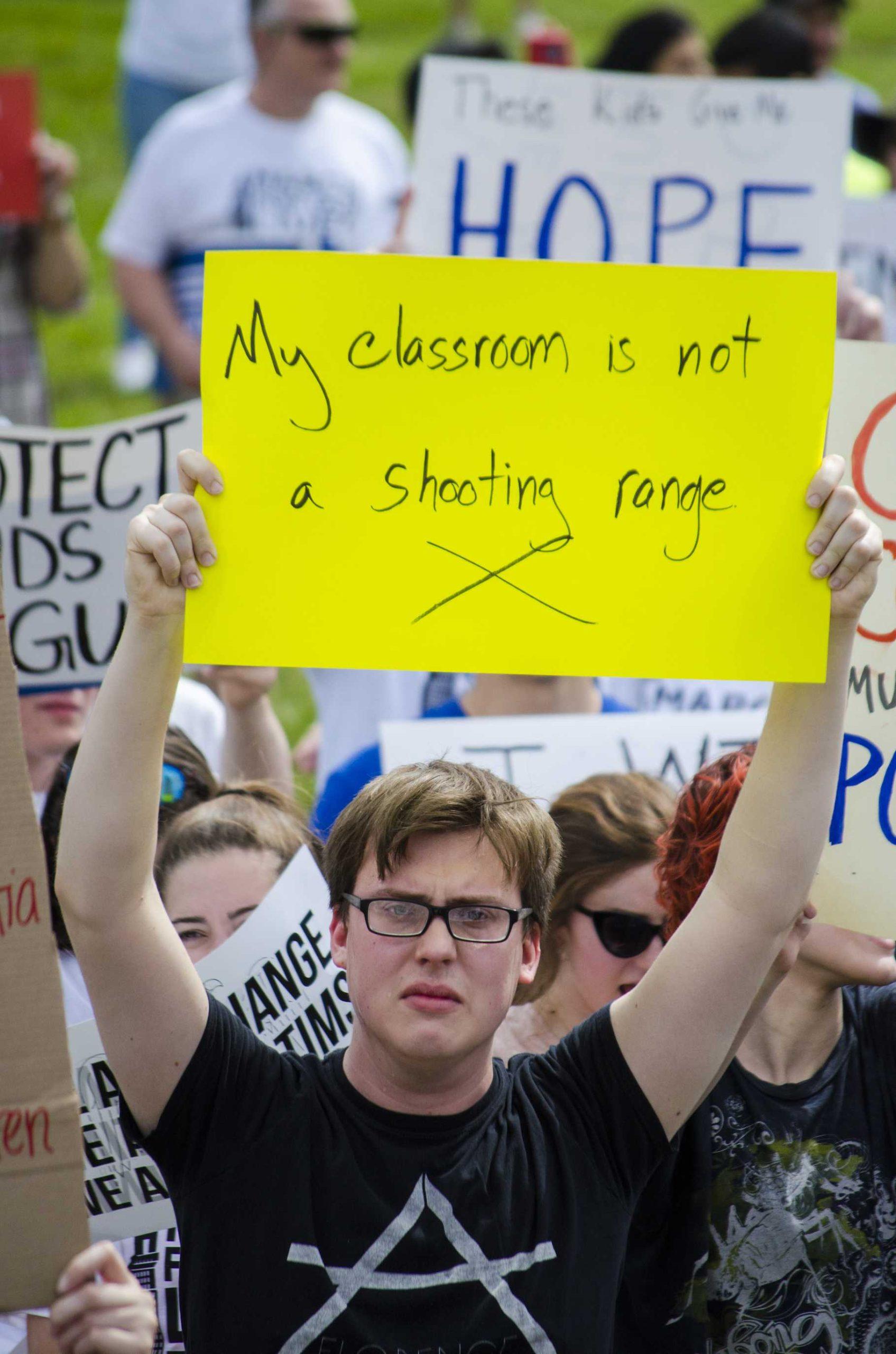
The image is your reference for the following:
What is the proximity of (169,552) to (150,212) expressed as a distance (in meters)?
4.34

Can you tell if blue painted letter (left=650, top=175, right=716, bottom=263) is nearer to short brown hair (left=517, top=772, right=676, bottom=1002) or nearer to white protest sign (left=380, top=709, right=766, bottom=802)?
white protest sign (left=380, top=709, right=766, bottom=802)

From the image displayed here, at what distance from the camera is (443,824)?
76.4 inches

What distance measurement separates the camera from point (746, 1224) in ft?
6.76

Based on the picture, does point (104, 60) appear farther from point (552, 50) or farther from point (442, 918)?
point (442, 918)

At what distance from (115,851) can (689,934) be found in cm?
65

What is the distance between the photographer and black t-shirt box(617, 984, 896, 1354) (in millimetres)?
2031

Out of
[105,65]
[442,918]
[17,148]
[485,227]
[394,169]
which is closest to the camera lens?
[442,918]

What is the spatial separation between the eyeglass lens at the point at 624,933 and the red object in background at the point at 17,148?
332 cm

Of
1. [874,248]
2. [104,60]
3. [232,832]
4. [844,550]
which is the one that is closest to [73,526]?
[232,832]

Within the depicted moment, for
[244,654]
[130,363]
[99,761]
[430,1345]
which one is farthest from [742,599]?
[130,363]

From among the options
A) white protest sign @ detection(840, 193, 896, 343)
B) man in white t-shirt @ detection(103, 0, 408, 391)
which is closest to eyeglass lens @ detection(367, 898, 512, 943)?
white protest sign @ detection(840, 193, 896, 343)

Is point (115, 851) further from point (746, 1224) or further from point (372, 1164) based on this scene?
point (746, 1224)

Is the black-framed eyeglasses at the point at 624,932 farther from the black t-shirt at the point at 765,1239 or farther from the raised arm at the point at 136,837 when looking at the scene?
the raised arm at the point at 136,837

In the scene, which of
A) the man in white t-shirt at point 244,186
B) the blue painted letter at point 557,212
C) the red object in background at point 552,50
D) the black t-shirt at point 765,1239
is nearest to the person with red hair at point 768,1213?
the black t-shirt at point 765,1239
